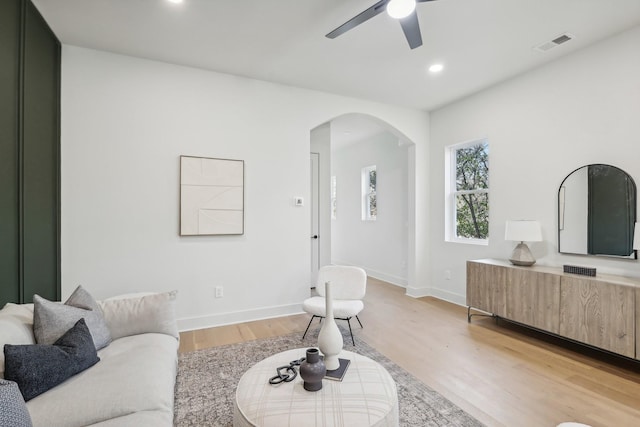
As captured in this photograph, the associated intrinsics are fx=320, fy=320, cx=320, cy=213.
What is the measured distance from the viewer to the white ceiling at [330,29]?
8.19ft

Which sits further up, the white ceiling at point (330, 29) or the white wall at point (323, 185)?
the white ceiling at point (330, 29)

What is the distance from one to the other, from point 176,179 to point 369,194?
4.23m

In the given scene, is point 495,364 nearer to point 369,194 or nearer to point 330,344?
point 330,344

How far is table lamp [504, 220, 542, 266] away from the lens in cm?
335

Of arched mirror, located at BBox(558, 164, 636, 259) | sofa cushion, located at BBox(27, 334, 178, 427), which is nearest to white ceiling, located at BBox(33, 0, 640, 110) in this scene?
arched mirror, located at BBox(558, 164, 636, 259)

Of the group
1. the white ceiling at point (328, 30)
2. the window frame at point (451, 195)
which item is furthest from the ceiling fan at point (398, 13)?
the window frame at point (451, 195)

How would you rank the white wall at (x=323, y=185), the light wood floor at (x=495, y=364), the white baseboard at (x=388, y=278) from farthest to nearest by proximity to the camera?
the white baseboard at (x=388, y=278), the white wall at (x=323, y=185), the light wood floor at (x=495, y=364)

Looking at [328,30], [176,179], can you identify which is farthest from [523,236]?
[176,179]

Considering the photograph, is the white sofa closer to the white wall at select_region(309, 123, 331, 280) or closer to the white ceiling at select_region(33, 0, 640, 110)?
A: the white ceiling at select_region(33, 0, 640, 110)

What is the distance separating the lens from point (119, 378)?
1.64 meters

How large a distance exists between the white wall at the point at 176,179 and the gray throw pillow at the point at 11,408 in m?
2.30

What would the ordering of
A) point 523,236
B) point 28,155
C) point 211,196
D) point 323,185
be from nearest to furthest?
point 28,155, point 523,236, point 211,196, point 323,185

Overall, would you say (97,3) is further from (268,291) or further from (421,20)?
(268,291)

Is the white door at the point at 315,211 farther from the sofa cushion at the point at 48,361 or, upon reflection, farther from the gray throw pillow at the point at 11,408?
the gray throw pillow at the point at 11,408
